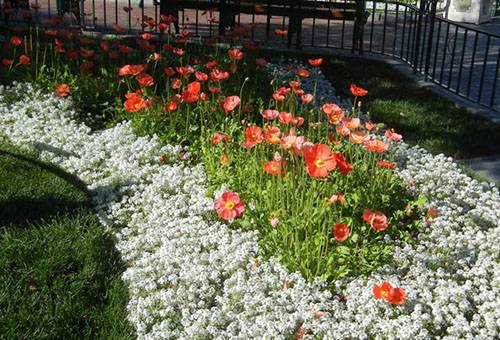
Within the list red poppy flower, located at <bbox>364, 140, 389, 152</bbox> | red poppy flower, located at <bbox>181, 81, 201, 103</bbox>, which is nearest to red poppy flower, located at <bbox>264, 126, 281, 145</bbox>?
red poppy flower, located at <bbox>364, 140, 389, 152</bbox>

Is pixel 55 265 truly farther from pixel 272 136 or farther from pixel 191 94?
pixel 191 94

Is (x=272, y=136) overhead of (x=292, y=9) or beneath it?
beneath

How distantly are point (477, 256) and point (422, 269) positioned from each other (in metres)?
0.45

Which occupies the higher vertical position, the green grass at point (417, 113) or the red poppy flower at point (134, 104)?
the red poppy flower at point (134, 104)

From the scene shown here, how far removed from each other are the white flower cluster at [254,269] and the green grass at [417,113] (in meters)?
1.01

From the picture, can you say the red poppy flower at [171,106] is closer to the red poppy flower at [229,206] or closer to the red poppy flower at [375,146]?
the red poppy flower at [229,206]

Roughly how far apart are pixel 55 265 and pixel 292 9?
6.43 meters

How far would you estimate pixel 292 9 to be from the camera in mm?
9352

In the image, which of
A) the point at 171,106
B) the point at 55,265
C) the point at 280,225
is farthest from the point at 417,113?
the point at 55,265

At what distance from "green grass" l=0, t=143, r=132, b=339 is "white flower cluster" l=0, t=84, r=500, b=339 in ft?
0.39

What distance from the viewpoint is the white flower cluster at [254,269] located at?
3.24 meters

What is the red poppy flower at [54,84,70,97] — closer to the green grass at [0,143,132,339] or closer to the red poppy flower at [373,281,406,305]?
the green grass at [0,143,132,339]

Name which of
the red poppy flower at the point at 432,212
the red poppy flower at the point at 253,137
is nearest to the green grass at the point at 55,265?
the red poppy flower at the point at 253,137

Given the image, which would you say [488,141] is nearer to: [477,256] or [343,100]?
[343,100]
